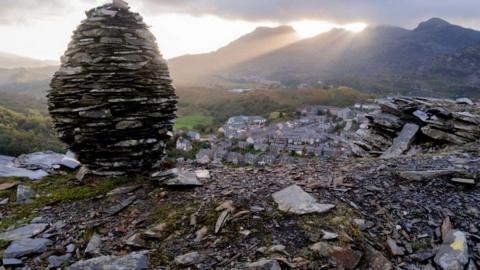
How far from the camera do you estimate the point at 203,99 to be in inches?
5507

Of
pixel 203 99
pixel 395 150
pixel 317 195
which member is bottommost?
pixel 203 99

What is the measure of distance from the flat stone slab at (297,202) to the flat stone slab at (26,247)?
425cm

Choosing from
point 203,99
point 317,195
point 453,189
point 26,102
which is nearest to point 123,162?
point 317,195

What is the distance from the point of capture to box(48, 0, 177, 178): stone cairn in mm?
8719

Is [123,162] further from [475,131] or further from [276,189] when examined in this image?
[475,131]

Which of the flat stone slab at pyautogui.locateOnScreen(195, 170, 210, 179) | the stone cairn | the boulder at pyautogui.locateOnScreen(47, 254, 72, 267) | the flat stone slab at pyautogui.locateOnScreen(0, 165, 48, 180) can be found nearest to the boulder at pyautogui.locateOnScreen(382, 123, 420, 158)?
the flat stone slab at pyautogui.locateOnScreen(195, 170, 210, 179)

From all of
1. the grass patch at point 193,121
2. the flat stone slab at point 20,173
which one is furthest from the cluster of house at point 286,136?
the flat stone slab at point 20,173

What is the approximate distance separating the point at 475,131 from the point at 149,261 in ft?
35.6

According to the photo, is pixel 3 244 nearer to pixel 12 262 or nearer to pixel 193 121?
pixel 12 262

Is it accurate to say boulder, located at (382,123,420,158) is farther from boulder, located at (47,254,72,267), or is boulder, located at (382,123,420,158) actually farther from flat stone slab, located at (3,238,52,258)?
flat stone slab, located at (3,238,52,258)

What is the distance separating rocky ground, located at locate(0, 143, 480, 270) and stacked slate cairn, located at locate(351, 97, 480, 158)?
313cm

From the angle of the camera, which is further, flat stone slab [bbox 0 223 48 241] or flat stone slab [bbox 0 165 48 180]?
flat stone slab [bbox 0 165 48 180]

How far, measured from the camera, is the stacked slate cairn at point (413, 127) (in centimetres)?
1181

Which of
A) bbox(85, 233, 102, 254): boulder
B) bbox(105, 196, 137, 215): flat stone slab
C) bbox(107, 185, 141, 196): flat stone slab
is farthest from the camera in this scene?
bbox(107, 185, 141, 196): flat stone slab
